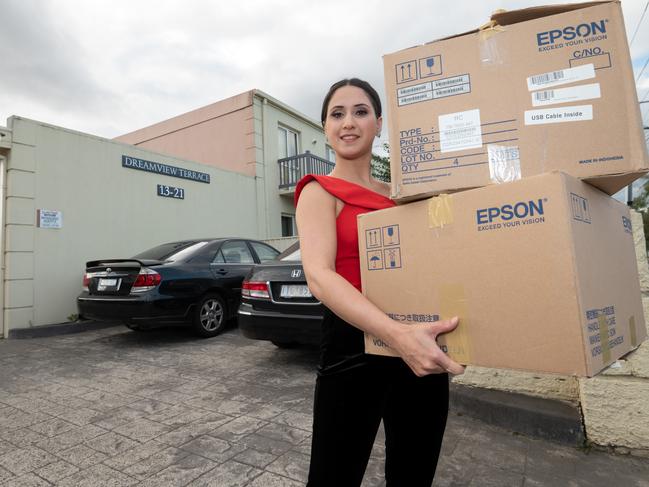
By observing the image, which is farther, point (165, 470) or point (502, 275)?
point (165, 470)

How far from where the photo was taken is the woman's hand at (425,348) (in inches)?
36.3

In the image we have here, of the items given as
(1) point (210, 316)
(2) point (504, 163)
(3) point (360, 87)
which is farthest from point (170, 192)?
(2) point (504, 163)

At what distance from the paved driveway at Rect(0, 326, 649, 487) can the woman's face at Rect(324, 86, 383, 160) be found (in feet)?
5.51

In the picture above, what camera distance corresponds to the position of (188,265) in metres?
5.32

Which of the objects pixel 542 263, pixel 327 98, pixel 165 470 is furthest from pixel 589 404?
pixel 165 470

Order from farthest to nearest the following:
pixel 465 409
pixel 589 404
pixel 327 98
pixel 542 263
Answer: pixel 465 409 < pixel 589 404 < pixel 327 98 < pixel 542 263

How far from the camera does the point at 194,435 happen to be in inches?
99.3

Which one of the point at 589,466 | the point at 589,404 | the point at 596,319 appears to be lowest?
the point at 589,466

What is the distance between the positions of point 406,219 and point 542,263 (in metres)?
0.35

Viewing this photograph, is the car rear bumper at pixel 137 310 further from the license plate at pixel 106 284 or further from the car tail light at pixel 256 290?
the car tail light at pixel 256 290

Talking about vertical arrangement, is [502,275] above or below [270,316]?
above

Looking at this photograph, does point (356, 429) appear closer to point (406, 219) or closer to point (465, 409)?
point (406, 219)

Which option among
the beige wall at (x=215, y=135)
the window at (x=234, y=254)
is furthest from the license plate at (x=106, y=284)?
A: the beige wall at (x=215, y=135)

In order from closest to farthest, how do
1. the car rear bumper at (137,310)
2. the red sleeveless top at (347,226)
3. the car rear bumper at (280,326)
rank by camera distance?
the red sleeveless top at (347,226) → the car rear bumper at (280,326) → the car rear bumper at (137,310)
